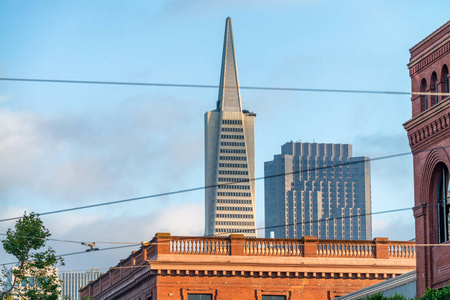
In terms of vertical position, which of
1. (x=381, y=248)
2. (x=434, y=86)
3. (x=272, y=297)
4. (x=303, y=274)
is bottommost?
(x=272, y=297)

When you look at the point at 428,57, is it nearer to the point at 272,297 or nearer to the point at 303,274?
the point at 303,274

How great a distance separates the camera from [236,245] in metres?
62.0

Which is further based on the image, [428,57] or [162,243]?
[162,243]

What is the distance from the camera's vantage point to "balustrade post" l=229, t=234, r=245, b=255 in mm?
61875

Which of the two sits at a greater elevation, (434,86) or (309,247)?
(434,86)

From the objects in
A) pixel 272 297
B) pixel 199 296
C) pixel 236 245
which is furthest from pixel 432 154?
pixel 199 296

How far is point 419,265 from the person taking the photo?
41.9 metres

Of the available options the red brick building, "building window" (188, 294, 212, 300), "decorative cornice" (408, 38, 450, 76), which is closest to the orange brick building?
"building window" (188, 294, 212, 300)

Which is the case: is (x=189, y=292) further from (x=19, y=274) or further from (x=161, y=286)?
(x=19, y=274)

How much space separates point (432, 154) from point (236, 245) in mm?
22394

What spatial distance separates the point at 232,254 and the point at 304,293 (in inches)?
180

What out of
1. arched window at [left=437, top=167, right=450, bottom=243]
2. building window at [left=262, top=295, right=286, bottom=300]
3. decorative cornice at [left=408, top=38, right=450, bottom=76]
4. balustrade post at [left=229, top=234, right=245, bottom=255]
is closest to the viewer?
decorative cornice at [left=408, top=38, right=450, bottom=76]

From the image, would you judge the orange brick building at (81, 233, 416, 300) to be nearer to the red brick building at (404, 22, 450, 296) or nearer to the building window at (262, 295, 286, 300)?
the building window at (262, 295, 286, 300)

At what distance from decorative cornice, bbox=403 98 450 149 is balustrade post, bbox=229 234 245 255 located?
2047cm
